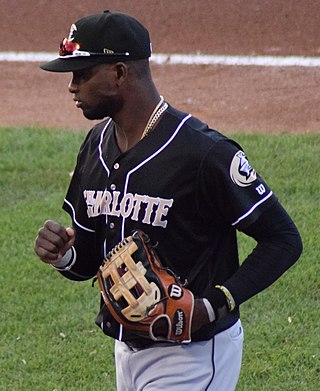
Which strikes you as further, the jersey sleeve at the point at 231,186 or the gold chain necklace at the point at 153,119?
the gold chain necklace at the point at 153,119

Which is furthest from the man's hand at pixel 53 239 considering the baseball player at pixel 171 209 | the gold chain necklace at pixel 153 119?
the gold chain necklace at pixel 153 119

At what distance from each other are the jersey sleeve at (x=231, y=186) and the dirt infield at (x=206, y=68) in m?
5.92

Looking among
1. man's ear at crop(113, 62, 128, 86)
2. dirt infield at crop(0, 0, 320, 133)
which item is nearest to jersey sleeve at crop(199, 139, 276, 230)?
man's ear at crop(113, 62, 128, 86)

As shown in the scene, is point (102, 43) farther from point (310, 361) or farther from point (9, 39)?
point (9, 39)

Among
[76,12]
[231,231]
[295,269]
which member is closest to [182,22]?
[76,12]

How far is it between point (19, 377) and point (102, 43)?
251cm

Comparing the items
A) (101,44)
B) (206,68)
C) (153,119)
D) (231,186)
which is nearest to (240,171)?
(231,186)

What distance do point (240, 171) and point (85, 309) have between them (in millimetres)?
2948

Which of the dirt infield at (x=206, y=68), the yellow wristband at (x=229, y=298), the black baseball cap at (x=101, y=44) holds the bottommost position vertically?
the dirt infield at (x=206, y=68)

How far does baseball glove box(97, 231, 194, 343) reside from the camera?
10.5 feet

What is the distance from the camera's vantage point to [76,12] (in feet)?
44.9

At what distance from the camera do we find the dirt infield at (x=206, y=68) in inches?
388

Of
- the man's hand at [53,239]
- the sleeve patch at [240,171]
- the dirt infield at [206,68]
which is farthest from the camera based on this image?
the dirt infield at [206,68]

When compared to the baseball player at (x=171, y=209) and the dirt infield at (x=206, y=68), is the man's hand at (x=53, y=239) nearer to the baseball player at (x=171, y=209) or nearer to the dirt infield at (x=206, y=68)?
the baseball player at (x=171, y=209)
